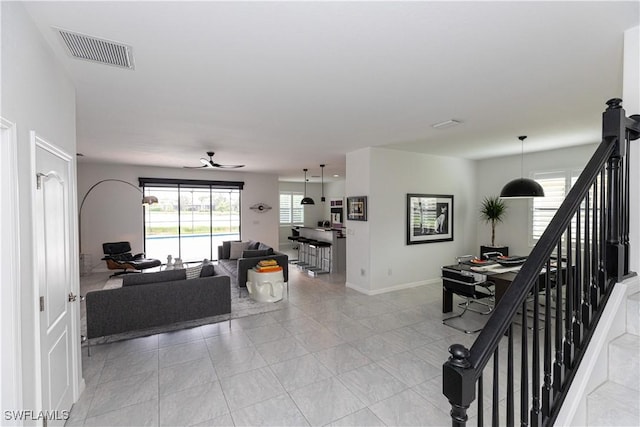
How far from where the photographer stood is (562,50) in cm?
214

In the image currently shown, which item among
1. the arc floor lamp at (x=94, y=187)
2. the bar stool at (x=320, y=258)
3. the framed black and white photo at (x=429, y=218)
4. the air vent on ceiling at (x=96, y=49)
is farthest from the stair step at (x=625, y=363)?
the arc floor lamp at (x=94, y=187)

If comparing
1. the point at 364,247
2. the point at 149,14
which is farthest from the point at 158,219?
the point at 149,14

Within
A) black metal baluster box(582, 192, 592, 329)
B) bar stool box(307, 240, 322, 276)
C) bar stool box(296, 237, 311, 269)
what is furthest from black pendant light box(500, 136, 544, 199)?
bar stool box(296, 237, 311, 269)

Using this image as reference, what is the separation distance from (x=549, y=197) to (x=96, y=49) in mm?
7159

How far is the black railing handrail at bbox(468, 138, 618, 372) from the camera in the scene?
1018 millimetres

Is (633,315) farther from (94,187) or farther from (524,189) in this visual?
(94,187)

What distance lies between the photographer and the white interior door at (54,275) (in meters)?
1.91

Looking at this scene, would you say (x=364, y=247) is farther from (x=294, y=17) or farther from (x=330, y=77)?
(x=294, y=17)

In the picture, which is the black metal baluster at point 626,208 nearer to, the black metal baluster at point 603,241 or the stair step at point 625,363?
the black metal baluster at point 603,241

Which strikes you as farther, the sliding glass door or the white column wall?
the sliding glass door

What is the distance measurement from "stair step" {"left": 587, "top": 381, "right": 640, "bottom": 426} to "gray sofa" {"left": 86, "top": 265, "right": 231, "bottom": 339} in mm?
3821

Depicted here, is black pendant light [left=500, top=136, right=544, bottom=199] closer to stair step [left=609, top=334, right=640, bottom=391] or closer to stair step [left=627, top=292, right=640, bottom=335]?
stair step [left=627, top=292, right=640, bottom=335]

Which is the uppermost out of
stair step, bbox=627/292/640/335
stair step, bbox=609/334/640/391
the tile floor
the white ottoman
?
stair step, bbox=627/292/640/335

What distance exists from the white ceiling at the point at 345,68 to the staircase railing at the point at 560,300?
2.65 feet
